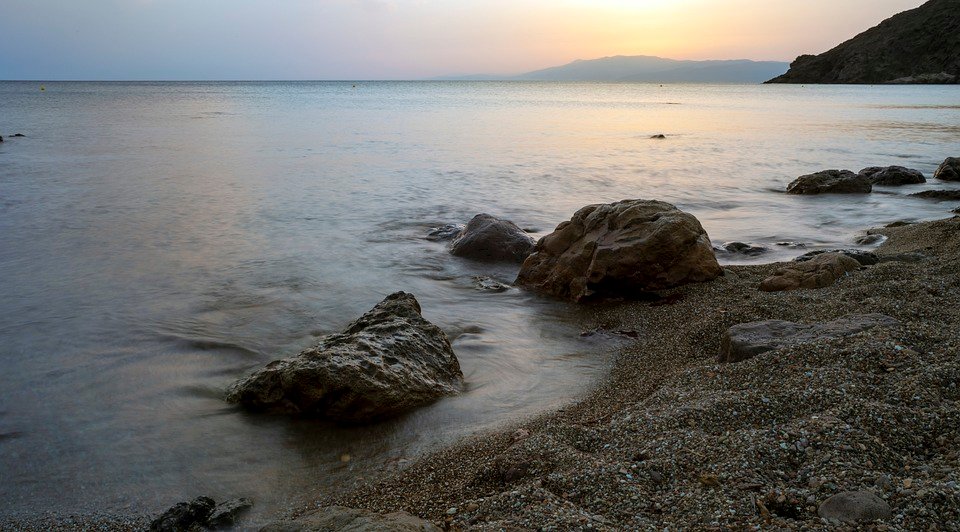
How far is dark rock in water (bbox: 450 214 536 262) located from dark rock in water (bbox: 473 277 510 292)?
796mm

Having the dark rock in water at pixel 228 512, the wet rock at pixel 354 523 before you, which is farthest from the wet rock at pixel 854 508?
the dark rock in water at pixel 228 512

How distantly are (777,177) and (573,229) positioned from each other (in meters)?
10.9

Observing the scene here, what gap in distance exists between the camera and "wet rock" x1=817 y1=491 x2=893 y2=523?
8.16 feet

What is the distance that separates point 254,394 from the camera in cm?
473

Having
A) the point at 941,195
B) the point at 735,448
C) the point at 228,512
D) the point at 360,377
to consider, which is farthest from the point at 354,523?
the point at 941,195

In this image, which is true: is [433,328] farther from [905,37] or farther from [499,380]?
[905,37]

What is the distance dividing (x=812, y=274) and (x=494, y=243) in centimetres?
384

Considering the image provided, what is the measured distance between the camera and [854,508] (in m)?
2.53

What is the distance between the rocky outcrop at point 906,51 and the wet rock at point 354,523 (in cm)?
10844

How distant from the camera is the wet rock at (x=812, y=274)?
6153 millimetres

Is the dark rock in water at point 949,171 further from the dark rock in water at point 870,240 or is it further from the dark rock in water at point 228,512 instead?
the dark rock in water at point 228,512

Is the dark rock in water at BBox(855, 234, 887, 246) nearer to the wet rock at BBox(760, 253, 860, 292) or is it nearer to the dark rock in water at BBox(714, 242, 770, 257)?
the dark rock in water at BBox(714, 242, 770, 257)

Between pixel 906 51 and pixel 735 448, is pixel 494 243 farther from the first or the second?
pixel 906 51

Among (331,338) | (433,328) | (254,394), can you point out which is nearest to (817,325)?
(433,328)
